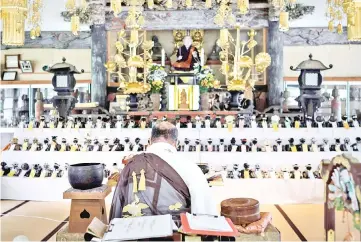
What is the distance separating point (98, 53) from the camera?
27.9 ft

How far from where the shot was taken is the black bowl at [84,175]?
2865mm

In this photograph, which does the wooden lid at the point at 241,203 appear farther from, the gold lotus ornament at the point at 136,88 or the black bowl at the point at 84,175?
the gold lotus ornament at the point at 136,88

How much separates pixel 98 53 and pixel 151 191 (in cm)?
626

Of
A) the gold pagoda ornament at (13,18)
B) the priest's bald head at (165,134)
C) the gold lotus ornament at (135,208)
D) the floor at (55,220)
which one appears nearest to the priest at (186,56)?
the gold pagoda ornament at (13,18)

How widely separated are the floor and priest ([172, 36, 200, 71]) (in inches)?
185

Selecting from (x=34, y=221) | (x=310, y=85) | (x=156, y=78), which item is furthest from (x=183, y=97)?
(x=34, y=221)

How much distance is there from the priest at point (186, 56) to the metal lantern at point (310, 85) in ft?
10.9

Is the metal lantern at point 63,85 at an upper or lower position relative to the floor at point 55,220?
upper

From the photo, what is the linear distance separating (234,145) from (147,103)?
6.97ft

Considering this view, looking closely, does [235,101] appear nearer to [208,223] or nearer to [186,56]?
[186,56]

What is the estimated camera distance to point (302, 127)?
5441 mm

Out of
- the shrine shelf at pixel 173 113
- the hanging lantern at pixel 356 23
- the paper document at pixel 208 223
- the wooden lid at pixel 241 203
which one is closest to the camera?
the paper document at pixel 208 223

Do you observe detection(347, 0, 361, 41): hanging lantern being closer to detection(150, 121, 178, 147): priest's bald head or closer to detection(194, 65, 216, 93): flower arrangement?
detection(194, 65, 216, 93): flower arrangement

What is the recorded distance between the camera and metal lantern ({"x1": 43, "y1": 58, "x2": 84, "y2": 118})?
6730 millimetres
